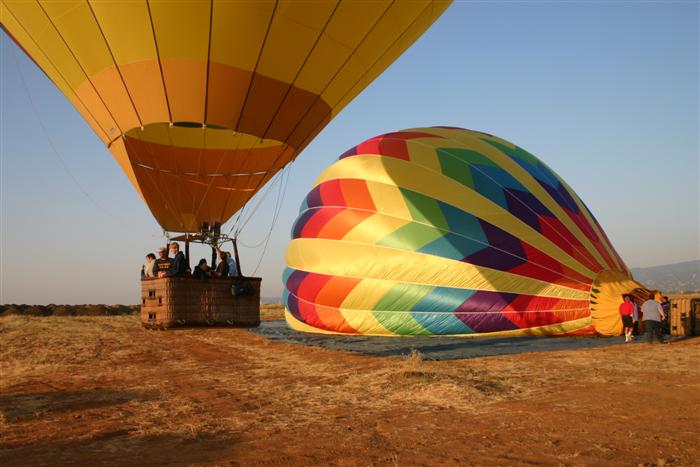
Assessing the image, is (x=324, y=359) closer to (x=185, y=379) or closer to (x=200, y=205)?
(x=185, y=379)

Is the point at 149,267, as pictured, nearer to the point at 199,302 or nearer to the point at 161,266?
the point at 161,266

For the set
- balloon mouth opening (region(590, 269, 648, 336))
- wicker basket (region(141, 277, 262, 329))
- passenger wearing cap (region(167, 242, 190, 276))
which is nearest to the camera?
wicker basket (region(141, 277, 262, 329))

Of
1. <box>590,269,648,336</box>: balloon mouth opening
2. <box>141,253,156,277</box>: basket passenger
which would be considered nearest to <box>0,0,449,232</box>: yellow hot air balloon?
<box>141,253,156,277</box>: basket passenger

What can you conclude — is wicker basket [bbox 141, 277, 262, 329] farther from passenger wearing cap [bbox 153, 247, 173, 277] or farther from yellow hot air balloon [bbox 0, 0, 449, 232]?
yellow hot air balloon [bbox 0, 0, 449, 232]

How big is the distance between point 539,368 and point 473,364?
0.89m

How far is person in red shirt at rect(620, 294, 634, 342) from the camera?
32.1 feet

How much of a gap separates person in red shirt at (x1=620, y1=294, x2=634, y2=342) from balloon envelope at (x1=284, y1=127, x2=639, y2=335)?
8.2 inches

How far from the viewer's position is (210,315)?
631cm

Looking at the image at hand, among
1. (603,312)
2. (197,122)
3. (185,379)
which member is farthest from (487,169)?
(185,379)

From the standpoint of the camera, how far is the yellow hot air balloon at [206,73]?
6.32 m

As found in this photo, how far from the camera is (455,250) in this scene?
35.4 feet

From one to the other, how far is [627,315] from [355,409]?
7060mm

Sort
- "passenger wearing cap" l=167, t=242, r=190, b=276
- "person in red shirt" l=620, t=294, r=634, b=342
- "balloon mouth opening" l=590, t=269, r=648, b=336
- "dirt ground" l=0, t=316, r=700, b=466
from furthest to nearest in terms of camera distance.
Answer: "balloon mouth opening" l=590, t=269, r=648, b=336, "person in red shirt" l=620, t=294, r=634, b=342, "passenger wearing cap" l=167, t=242, r=190, b=276, "dirt ground" l=0, t=316, r=700, b=466

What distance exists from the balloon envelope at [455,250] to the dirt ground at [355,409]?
2114 mm
